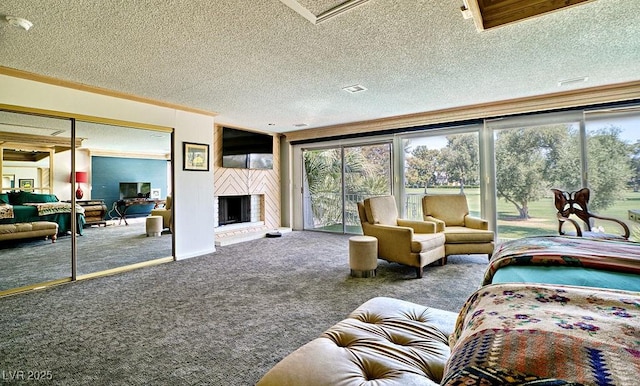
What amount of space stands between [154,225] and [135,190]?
629mm

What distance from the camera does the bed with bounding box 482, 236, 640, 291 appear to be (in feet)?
3.84

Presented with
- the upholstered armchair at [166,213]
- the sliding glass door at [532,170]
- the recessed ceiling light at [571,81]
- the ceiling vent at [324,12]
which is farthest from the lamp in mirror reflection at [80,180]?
the recessed ceiling light at [571,81]

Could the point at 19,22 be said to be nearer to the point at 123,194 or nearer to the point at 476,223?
the point at 123,194

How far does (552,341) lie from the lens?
667mm

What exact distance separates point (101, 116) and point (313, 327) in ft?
12.0

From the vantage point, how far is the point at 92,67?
283cm

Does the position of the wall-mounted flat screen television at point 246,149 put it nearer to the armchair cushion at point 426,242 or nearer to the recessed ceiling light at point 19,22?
the recessed ceiling light at point 19,22

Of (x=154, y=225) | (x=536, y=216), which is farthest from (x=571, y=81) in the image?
(x=154, y=225)

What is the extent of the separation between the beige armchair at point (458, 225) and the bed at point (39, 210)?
4.80 meters

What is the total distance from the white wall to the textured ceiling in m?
0.26

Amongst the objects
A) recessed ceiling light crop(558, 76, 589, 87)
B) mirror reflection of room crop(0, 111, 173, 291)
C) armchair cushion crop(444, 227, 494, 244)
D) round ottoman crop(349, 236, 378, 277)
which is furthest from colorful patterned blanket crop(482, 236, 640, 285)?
mirror reflection of room crop(0, 111, 173, 291)

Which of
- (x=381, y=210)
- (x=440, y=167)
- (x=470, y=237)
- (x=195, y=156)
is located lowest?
(x=470, y=237)

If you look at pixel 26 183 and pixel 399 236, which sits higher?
pixel 26 183

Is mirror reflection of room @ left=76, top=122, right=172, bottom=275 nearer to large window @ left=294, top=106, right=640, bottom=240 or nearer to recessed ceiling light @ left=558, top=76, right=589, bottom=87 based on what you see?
large window @ left=294, top=106, right=640, bottom=240
